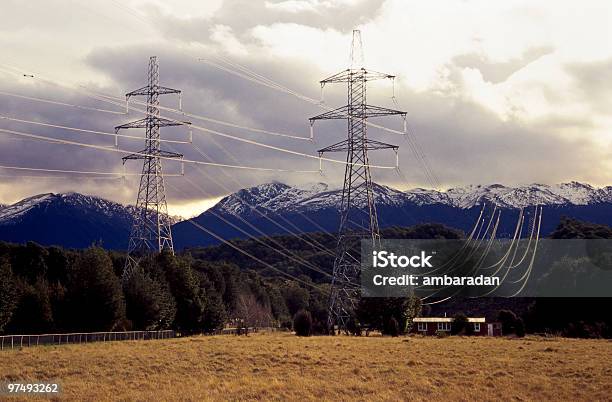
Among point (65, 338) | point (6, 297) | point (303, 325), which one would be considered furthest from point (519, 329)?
point (6, 297)

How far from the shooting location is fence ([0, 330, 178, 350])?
62.8 m

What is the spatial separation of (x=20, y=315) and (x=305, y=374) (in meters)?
49.1

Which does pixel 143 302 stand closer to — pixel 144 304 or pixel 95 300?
pixel 144 304

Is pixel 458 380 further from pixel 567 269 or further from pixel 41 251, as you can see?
pixel 41 251

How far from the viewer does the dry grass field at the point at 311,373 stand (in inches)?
1506

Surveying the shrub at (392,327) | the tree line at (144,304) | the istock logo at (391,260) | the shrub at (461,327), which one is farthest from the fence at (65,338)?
the shrub at (461,327)

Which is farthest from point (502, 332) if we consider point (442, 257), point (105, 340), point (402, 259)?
point (105, 340)

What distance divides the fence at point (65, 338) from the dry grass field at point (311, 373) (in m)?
3.46


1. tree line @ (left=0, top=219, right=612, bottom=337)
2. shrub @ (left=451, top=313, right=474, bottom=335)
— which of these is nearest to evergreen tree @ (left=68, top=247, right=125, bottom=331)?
tree line @ (left=0, top=219, right=612, bottom=337)

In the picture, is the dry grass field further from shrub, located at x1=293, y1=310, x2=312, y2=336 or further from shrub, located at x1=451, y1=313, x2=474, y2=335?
shrub, located at x1=451, y1=313, x2=474, y2=335

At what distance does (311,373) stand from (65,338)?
31464mm

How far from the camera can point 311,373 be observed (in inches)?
1812

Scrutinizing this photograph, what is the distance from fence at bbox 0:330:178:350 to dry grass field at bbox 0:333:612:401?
346 cm

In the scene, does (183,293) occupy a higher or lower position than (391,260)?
lower
